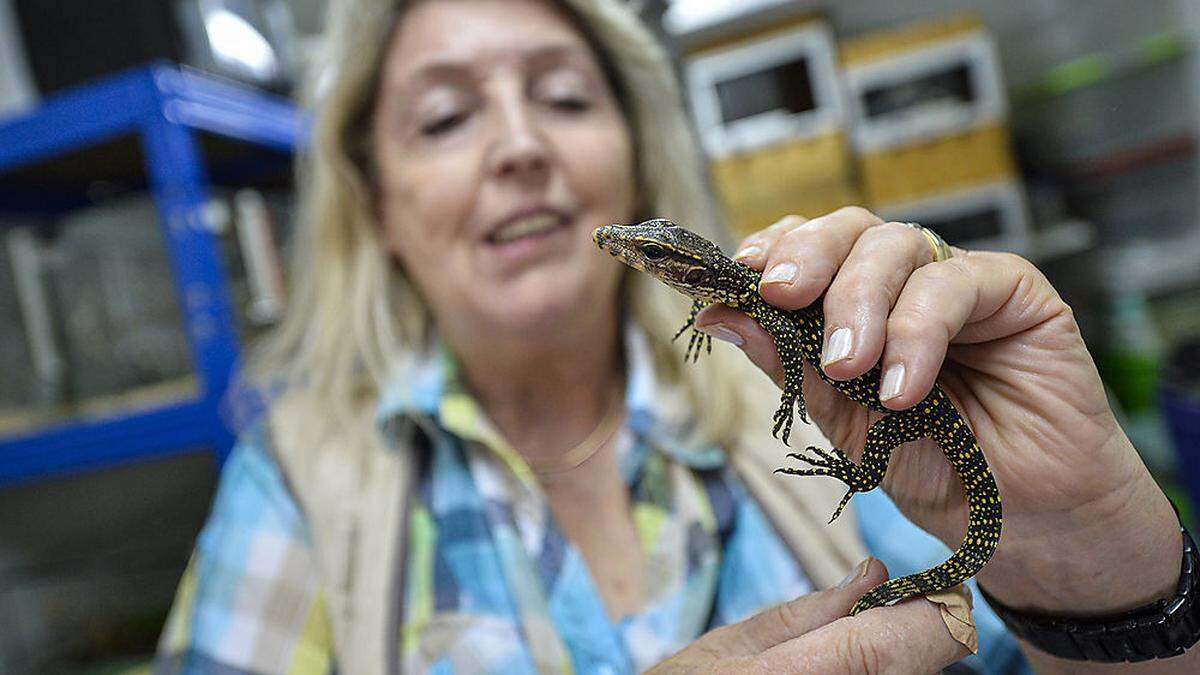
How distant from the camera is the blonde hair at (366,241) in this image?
0.90 m

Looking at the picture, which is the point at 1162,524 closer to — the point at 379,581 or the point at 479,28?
the point at 379,581

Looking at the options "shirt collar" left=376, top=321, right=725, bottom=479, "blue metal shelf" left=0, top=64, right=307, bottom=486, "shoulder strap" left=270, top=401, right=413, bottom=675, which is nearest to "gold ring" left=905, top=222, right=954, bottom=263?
"shirt collar" left=376, top=321, right=725, bottom=479

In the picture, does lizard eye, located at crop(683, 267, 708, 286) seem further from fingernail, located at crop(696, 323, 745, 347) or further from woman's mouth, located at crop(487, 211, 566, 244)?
woman's mouth, located at crop(487, 211, 566, 244)

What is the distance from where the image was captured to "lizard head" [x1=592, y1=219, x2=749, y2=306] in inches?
15.7

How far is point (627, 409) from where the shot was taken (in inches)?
37.0

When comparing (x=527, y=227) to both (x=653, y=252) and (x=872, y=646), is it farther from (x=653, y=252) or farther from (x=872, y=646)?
(x=872, y=646)

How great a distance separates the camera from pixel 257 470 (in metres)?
1.00

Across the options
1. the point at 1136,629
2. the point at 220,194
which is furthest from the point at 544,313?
the point at 220,194

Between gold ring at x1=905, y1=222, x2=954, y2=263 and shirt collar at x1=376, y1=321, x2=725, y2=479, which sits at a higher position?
gold ring at x1=905, y1=222, x2=954, y2=263

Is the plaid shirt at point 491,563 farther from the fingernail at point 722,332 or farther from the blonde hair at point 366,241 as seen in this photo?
the fingernail at point 722,332

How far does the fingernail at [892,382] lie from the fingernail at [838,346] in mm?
19

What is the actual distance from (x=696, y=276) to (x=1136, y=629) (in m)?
0.29

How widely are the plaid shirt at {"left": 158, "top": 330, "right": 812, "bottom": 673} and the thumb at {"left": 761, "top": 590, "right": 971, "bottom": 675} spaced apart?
0.84 ft

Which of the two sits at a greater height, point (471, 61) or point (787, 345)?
point (471, 61)
